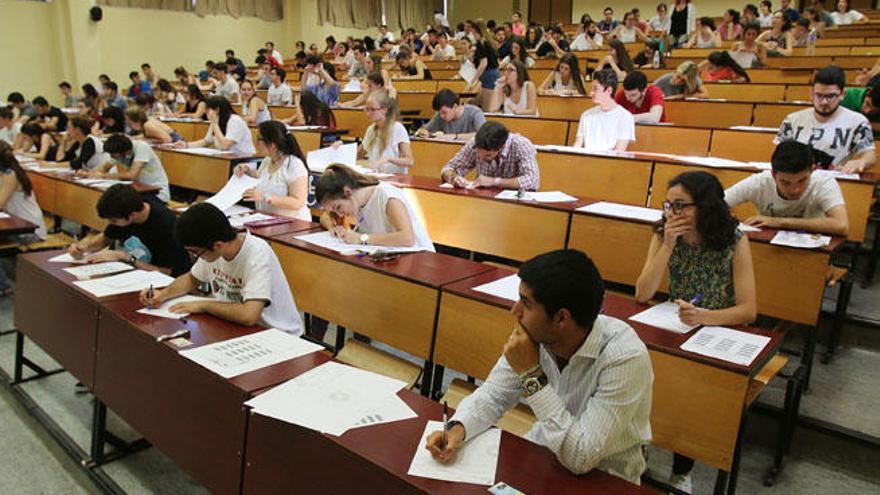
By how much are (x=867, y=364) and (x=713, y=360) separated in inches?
70.5

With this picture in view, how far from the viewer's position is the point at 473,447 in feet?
4.35

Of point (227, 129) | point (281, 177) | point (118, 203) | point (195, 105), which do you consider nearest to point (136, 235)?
point (118, 203)

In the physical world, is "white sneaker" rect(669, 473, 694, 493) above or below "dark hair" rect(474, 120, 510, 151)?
below

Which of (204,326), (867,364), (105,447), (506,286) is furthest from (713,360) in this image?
(105,447)

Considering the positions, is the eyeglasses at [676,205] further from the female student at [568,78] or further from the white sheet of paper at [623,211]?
the female student at [568,78]

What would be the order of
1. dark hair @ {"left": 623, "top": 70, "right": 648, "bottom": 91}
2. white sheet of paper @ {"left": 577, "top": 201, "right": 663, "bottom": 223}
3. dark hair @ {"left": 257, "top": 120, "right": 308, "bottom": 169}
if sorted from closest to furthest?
white sheet of paper @ {"left": 577, "top": 201, "right": 663, "bottom": 223}
dark hair @ {"left": 257, "top": 120, "right": 308, "bottom": 169}
dark hair @ {"left": 623, "top": 70, "right": 648, "bottom": 91}

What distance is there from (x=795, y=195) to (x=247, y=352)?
7.96ft

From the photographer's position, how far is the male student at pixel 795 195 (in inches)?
98.5

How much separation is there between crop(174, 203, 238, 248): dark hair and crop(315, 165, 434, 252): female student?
68 centimetres

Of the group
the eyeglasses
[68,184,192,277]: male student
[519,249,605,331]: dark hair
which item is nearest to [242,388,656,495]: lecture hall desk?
[519,249,605,331]: dark hair

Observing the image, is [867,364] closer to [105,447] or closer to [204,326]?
[204,326]

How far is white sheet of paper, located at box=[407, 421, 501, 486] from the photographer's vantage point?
121 cm

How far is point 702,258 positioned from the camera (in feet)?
6.89

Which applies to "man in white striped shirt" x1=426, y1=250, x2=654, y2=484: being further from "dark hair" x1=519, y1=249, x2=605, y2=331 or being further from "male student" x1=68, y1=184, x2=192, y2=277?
"male student" x1=68, y1=184, x2=192, y2=277
